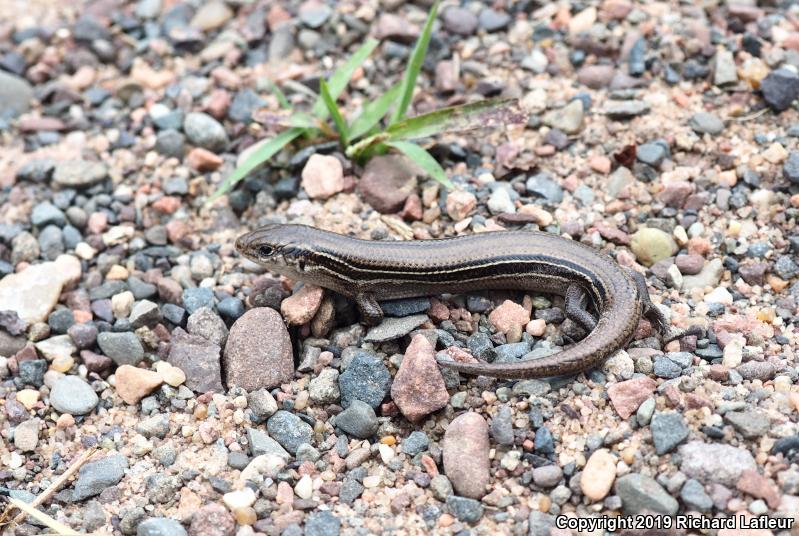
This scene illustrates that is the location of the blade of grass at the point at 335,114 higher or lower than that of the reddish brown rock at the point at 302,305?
higher

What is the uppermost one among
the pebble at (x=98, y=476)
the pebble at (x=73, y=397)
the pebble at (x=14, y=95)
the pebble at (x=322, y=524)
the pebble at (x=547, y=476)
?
the pebble at (x=14, y=95)

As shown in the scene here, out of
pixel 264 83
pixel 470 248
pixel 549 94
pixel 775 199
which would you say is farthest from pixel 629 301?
pixel 264 83

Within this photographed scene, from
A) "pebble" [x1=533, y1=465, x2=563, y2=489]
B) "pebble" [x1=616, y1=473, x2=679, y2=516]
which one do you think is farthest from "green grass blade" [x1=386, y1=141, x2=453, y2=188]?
"pebble" [x1=616, y1=473, x2=679, y2=516]

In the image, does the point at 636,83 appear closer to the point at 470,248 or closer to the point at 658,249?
the point at 658,249

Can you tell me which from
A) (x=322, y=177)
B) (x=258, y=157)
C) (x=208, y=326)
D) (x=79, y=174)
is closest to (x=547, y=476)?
(x=208, y=326)

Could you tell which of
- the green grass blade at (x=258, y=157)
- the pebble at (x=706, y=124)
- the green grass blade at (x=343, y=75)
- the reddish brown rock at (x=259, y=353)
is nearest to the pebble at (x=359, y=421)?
the reddish brown rock at (x=259, y=353)

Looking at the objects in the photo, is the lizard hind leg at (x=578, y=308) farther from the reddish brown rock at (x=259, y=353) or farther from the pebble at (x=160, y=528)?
the pebble at (x=160, y=528)

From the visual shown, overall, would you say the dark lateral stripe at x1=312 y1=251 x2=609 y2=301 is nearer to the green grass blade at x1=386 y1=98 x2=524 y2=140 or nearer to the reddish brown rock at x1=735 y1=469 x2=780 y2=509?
the green grass blade at x1=386 y1=98 x2=524 y2=140
